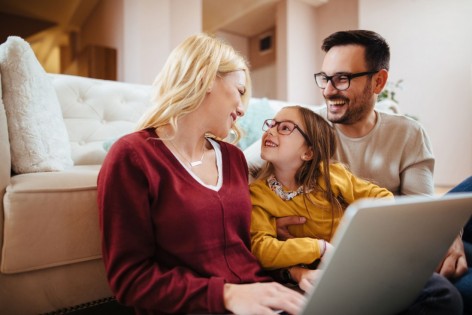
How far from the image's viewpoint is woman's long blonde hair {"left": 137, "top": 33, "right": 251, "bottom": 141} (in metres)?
0.77

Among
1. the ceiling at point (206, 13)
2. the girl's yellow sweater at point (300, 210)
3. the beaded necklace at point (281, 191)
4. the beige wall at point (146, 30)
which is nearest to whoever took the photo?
the girl's yellow sweater at point (300, 210)

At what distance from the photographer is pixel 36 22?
5.70 metres

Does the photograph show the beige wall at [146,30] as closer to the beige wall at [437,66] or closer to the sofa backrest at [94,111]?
the sofa backrest at [94,111]

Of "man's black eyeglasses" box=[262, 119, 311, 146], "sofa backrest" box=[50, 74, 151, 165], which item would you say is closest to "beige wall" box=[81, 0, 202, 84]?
"sofa backrest" box=[50, 74, 151, 165]

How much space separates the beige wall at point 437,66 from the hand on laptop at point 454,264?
11.0ft

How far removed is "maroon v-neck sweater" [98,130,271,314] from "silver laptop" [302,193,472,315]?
0.23m

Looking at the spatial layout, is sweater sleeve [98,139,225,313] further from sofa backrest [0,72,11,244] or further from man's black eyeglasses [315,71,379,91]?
man's black eyeglasses [315,71,379,91]

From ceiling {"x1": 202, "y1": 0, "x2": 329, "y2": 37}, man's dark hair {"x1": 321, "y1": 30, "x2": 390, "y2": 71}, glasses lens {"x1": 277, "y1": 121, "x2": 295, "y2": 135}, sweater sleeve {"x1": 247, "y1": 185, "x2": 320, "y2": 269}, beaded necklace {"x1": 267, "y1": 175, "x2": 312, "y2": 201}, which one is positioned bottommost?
sweater sleeve {"x1": 247, "y1": 185, "x2": 320, "y2": 269}

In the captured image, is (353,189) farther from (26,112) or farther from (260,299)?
(26,112)

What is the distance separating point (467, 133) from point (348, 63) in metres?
3.34

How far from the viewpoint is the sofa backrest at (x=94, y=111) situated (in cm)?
150

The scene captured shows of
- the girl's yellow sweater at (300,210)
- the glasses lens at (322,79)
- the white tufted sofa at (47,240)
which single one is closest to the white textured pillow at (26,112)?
the white tufted sofa at (47,240)

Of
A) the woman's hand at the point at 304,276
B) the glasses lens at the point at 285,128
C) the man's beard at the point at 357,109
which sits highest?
the man's beard at the point at 357,109

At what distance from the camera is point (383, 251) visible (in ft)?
1.70
